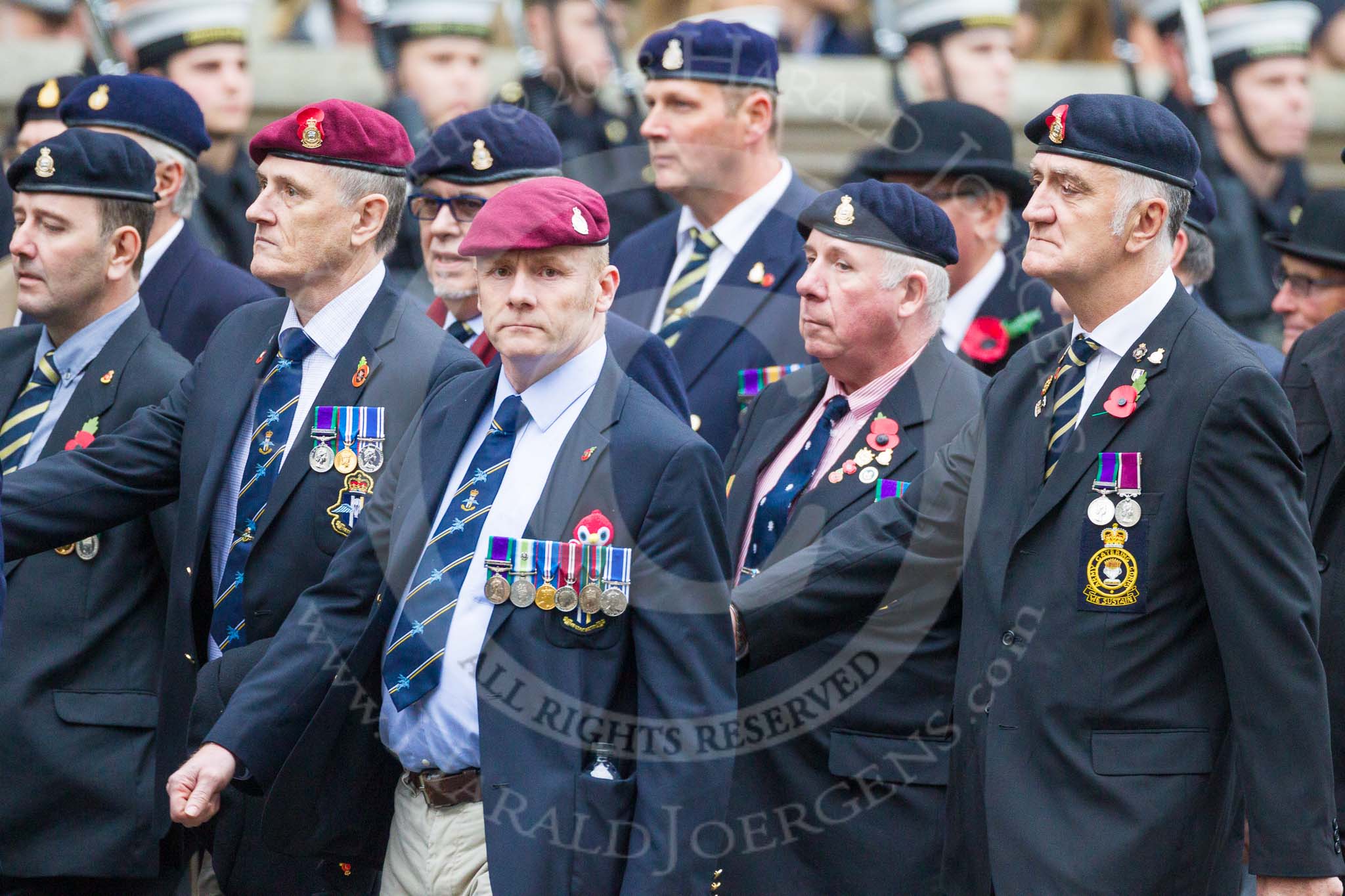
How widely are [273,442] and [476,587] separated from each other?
37.1 inches

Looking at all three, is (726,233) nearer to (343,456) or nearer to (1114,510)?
(343,456)

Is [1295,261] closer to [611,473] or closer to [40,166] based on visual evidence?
[611,473]

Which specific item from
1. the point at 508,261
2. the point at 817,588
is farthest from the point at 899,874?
the point at 508,261

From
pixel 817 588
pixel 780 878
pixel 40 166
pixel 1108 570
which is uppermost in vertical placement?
pixel 40 166

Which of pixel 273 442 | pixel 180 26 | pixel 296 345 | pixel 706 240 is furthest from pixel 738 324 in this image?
pixel 180 26

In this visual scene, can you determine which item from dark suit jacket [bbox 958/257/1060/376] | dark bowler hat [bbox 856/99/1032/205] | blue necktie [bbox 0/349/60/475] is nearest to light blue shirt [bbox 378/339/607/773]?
blue necktie [bbox 0/349/60/475]

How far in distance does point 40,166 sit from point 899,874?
3.14m

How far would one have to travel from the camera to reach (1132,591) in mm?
4031

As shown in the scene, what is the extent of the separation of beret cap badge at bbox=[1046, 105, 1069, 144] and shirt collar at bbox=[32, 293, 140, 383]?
276 cm

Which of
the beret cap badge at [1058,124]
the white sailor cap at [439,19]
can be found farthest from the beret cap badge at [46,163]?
the white sailor cap at [439,19]

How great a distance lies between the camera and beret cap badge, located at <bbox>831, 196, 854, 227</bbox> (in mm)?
5277

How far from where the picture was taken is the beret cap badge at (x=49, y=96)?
7164mm

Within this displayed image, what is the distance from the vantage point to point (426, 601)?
4.43 meters

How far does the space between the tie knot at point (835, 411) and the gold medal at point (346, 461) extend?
4.16 feet
